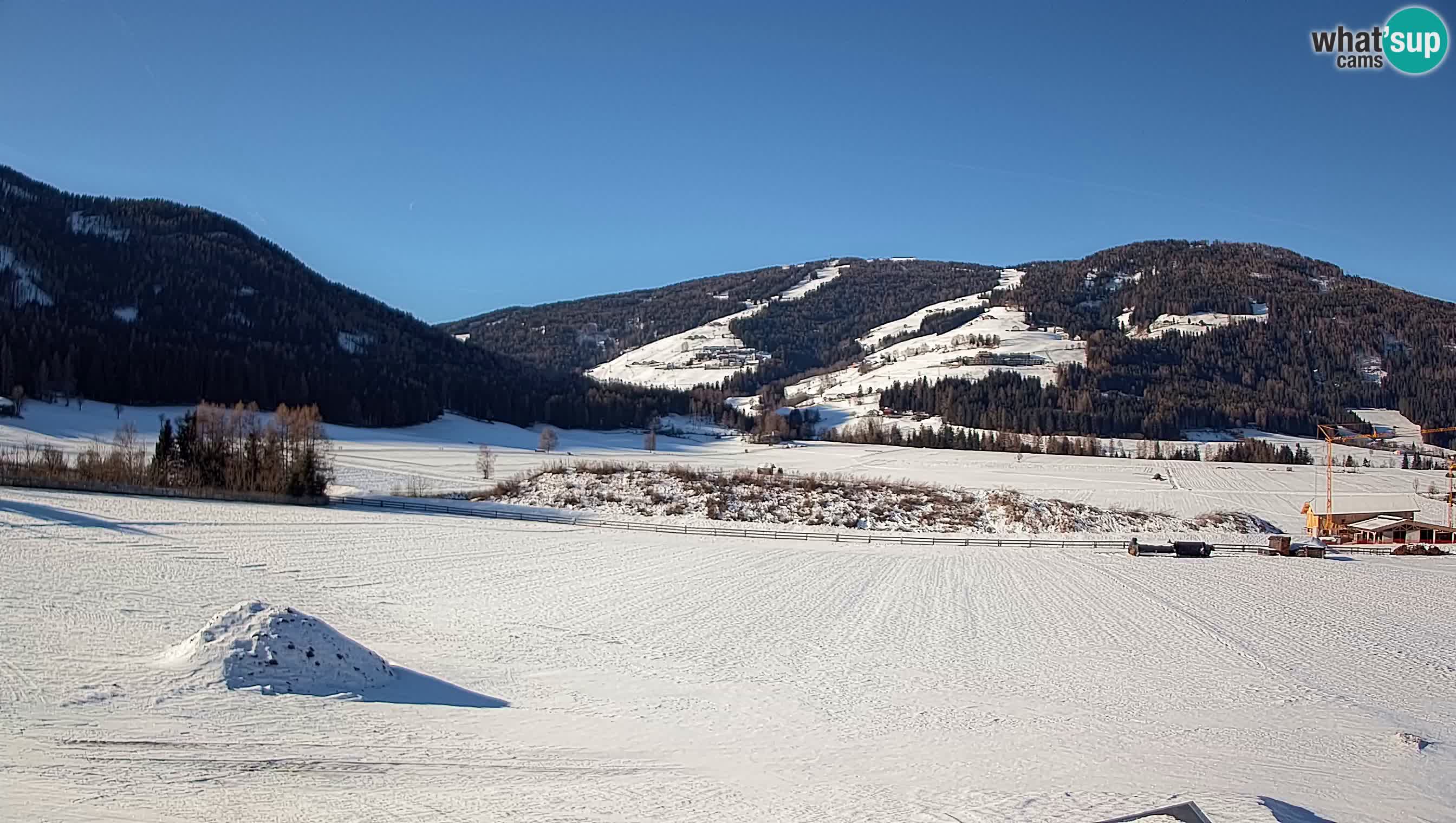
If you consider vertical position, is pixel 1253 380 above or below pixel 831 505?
above

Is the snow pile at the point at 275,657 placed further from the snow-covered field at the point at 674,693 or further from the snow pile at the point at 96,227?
the snow pile at the point at 96,227

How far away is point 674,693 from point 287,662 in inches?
249

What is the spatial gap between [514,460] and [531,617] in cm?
6181

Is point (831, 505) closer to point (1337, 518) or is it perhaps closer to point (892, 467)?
point (892, 467)

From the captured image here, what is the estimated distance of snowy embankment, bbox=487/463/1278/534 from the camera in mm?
49938

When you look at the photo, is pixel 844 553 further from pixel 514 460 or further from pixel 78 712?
pixel 514 460

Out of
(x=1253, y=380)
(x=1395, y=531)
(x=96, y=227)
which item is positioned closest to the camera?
(x=1395, y=531)

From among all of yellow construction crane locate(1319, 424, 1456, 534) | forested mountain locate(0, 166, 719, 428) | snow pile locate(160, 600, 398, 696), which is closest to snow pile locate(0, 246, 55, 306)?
forested mountain locate(0, 166, 719, 428)

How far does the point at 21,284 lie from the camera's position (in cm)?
11662

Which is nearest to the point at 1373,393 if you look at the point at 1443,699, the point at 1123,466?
the point at 1123,466

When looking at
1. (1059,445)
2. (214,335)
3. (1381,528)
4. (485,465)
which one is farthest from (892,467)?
(214,335)

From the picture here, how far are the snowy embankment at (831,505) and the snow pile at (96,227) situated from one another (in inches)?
5183

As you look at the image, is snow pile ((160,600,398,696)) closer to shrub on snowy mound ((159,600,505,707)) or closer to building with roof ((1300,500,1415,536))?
shrub on snowy mound ((159,600,505,707))

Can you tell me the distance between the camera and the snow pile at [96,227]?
142500 millimetres
